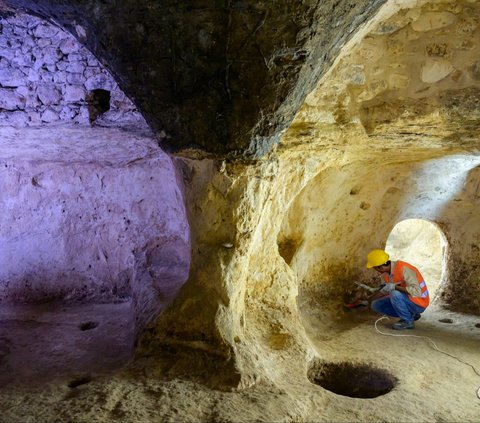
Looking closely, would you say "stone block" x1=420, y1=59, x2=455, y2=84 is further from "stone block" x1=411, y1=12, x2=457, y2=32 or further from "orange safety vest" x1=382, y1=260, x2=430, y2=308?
"orange safety vest" x1=382, y1=260, x2=430, y2=308

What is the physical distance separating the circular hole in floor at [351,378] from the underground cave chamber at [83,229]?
4.41 ft

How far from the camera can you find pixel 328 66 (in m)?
2.81

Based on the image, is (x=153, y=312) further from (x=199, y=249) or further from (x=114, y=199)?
(x=114, y=199)

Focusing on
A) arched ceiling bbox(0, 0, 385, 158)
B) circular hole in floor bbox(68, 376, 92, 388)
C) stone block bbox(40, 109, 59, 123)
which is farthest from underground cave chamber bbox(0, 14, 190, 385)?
arched ceiling bbox(0, 0, 385, 158)

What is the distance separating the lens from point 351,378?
373 centimetres

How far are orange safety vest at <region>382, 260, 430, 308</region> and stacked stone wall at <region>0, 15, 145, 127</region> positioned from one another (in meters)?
3.16

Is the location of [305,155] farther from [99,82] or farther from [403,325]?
[403,325]

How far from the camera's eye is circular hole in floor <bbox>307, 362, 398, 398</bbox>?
142 inches

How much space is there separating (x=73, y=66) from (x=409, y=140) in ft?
8.86

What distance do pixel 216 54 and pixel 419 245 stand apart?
26.3 ft

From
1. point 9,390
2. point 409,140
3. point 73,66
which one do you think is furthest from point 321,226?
point 9,390

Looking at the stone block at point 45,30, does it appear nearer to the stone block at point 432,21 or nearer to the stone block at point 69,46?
the stone block at point 69,46

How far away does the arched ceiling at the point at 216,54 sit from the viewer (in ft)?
7.59

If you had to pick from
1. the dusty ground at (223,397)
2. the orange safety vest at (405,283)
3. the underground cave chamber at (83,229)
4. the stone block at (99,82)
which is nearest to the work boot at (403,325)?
the orange safety vest at (405,283)
